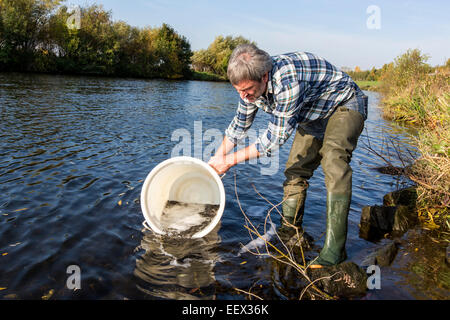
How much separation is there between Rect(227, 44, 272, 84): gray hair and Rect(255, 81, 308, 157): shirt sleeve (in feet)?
0.83

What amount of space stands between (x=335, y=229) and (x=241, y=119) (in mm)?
1502

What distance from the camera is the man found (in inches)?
105

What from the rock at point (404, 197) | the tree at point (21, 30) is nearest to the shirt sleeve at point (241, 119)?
the rock at point (404, 197)

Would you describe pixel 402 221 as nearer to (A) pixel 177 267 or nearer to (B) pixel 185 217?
(B) pixel 185 217

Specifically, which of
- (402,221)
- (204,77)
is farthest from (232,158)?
(204,77)

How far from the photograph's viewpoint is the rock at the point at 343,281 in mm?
2684

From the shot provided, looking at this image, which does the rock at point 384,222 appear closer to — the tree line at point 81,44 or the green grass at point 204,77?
the tree line at point 81,44

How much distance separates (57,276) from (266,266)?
1.98 m

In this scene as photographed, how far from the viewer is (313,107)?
121 inches

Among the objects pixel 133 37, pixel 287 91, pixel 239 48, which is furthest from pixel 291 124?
pixel 133 37

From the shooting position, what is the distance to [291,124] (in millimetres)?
2871

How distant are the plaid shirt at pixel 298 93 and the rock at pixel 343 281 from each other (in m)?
1.21

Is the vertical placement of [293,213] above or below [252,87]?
below

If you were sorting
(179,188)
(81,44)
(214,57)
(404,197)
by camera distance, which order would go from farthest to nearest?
(214,57), (81,44), (404,197), (179,188)
